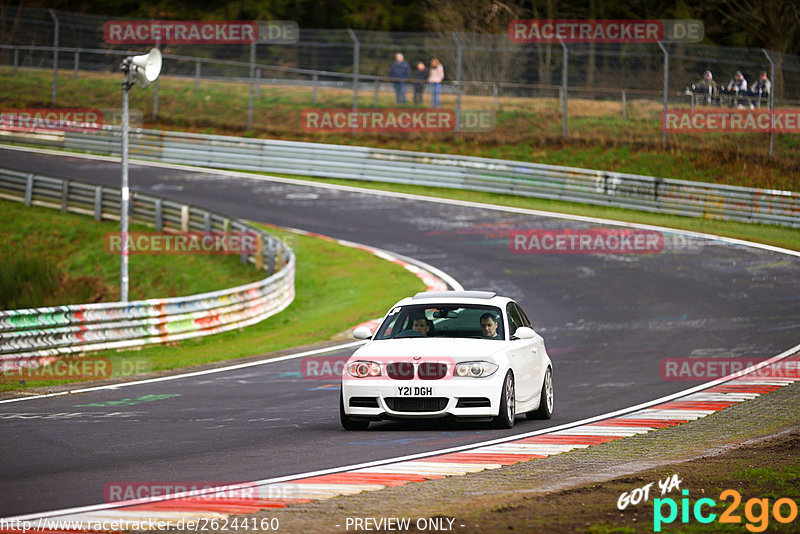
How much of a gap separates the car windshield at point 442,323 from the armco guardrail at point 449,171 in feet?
70.4

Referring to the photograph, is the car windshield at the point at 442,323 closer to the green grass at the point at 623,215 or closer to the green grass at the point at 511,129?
the green grass at the point at 623,215

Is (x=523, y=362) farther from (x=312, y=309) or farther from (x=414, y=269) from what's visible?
(x=414, y=269)

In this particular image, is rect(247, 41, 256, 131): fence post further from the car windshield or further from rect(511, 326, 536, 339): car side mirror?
rect(511, 326, 536, 339): car side mirror

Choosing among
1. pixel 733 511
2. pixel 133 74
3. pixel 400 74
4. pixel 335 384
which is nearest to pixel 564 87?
pixel 400 74

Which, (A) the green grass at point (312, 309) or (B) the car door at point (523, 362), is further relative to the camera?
(A) the green grass at point (312, 309)

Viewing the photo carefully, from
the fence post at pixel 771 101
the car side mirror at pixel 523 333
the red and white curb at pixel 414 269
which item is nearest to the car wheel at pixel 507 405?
the car side mirror at pixel 523 333

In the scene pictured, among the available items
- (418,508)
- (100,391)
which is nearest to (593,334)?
(100,391)

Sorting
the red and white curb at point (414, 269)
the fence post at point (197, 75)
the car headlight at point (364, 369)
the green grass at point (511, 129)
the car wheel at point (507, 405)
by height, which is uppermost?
the fence post at point (197, 75)

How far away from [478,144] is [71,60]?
56.6ft

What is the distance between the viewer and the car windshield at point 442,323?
1211 cm

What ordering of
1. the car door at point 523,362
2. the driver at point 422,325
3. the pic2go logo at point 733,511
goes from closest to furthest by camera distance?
1. the pic2go logo at point 733,511
2. the car door at point 523,362
3. the driver at point 422,325

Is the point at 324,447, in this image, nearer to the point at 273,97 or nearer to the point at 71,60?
the point at 273,97

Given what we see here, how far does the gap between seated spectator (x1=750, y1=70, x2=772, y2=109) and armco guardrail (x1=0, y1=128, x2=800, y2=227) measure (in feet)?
12.2

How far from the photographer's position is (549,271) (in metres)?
26.3
